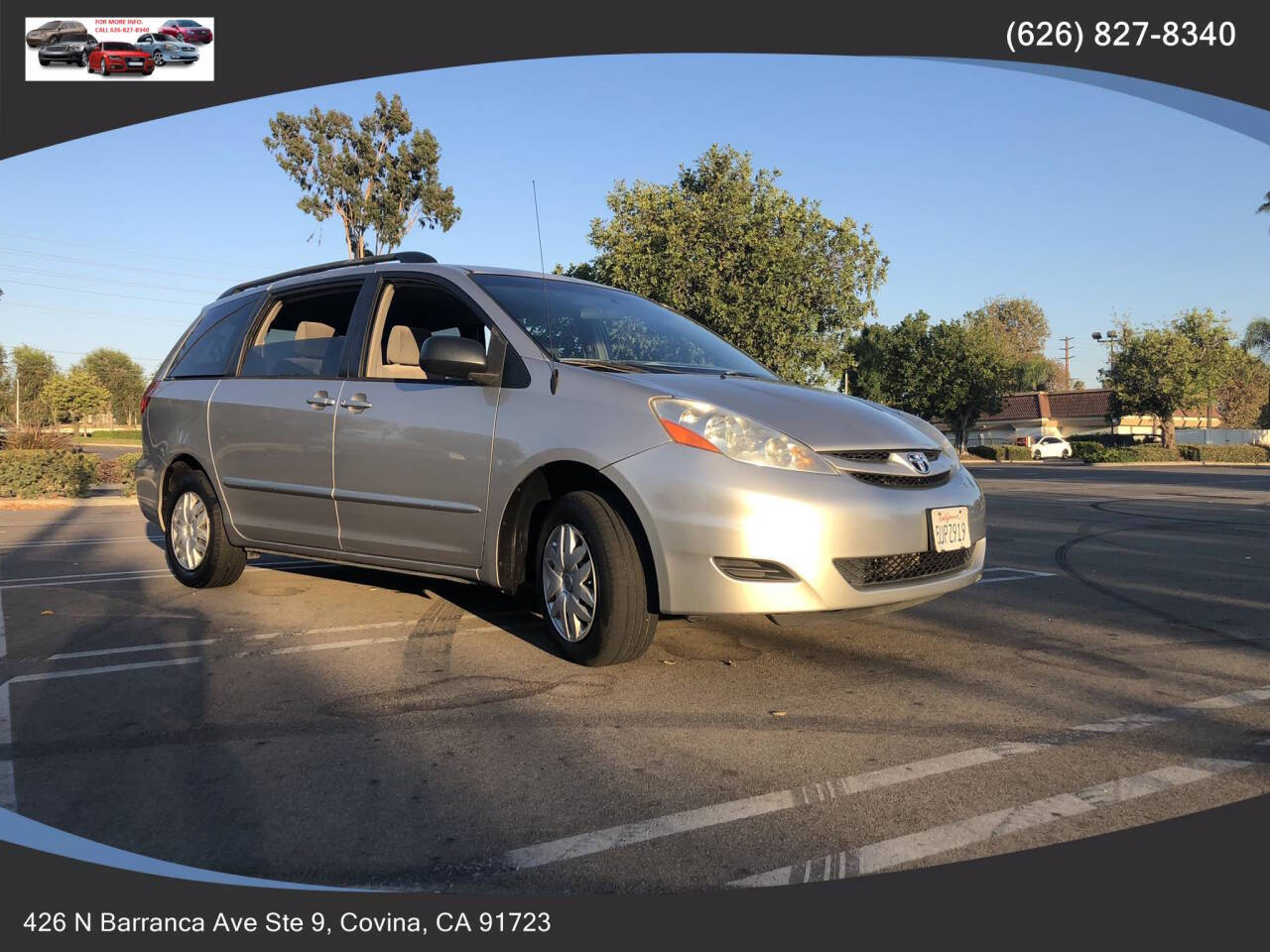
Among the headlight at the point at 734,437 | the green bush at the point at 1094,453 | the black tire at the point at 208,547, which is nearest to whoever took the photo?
the headlight at the point at 734,437

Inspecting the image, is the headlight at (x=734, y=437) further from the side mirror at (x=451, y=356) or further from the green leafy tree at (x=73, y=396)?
the green leafy tree at (x=73, y=396)

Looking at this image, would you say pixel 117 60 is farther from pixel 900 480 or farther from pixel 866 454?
pixel 900 480

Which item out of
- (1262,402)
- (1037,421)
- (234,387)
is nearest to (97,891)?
(234,387)

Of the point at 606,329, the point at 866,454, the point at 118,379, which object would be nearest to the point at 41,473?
the point at 606,329

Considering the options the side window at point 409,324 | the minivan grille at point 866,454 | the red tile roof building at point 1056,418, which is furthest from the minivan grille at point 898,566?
the red tile roof building at point 1056,418

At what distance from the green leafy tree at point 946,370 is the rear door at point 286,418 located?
167 feet

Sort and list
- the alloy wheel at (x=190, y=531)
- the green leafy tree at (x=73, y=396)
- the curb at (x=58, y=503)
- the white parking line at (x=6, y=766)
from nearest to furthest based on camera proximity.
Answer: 1. the white parking line at (x=6, y=766)
2. the alloy wheel at (x=190, y=531)
3. the curb at (x=58, y=503)
4. the green leafy tree at (x=73, y=396)

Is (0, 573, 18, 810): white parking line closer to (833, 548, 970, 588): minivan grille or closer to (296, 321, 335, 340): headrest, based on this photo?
(296, 321, 335, 340): headrest

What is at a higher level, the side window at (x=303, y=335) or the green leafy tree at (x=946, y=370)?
the green leafy tree at (x=946, y=370)

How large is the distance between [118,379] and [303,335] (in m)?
107

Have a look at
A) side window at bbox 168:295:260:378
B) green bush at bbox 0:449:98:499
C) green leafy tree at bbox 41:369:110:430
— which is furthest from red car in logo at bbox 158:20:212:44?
green leafy tree at bbox 41:369:110:430

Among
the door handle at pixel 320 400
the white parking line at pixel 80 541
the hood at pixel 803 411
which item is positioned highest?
the door handle at pixel 320 400

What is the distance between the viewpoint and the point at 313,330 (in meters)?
6.05

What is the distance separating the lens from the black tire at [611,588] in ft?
13.5
